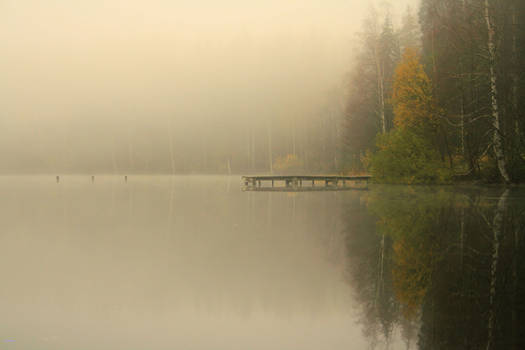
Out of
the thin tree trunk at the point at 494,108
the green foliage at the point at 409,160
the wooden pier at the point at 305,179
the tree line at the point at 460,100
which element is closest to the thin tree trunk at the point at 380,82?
the tree line at the point at 460,100

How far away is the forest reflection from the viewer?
427cm

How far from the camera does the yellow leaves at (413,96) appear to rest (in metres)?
28.0

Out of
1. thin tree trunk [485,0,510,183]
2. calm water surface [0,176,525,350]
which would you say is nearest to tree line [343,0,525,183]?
thin tree trunk [485,0,510,183]

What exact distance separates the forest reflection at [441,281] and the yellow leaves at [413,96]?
17.2 meters

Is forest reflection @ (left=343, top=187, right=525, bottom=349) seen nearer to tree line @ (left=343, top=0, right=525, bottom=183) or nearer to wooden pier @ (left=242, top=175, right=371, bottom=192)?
tree line @ (left=343, top=0, right=525, bottom=183)

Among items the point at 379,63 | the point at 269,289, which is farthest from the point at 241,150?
the point at 269,289

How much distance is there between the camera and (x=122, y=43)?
131 m

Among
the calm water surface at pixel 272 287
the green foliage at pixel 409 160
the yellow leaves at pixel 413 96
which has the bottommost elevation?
the calm water surface at pixel 272 287

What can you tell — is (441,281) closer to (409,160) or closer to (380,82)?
(409,160)

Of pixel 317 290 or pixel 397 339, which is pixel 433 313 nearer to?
pixel 397 339

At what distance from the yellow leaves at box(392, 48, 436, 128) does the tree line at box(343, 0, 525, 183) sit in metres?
0.06

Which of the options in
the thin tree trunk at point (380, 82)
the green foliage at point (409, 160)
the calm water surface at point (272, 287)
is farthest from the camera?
the thin tree trunk at point (380, 82)

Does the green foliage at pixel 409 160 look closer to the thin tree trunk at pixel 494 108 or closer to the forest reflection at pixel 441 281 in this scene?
the thin tree trunk at pixel 494 108

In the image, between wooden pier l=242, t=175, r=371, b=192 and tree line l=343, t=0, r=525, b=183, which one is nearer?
tree line l=343, t=0, r=525, b=183
